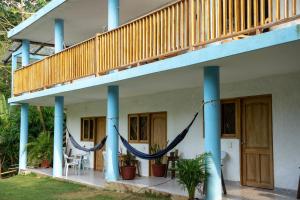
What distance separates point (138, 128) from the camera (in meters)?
14.3

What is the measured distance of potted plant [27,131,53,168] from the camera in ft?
57.7

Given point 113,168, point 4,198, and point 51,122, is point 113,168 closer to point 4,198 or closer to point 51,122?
point 4,198

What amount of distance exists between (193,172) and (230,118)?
328cm

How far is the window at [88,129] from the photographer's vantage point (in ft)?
57.0

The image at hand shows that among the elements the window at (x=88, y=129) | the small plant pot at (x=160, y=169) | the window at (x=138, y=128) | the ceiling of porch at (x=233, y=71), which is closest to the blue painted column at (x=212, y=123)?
the ceiling of porch at (x=233, y=71)

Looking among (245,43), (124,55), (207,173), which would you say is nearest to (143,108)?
(124,55)

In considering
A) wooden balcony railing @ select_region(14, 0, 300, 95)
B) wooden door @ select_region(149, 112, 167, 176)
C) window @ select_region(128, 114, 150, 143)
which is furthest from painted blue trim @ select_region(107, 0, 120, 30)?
window @ select_region(128, 114, 150, 143)

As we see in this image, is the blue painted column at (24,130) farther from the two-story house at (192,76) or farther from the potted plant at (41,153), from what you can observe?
the two-story house at (192,76)

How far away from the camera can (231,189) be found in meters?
9.60

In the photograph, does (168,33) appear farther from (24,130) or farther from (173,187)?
(24,130)

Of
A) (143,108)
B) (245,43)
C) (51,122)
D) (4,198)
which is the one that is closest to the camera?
(245,43)

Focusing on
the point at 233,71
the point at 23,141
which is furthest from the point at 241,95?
the point at 23,141

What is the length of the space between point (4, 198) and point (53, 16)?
6256mm

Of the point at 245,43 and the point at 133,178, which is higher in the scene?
the point at 245,43
